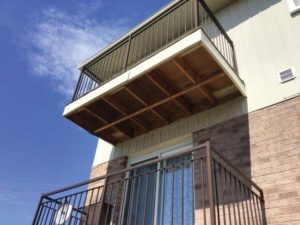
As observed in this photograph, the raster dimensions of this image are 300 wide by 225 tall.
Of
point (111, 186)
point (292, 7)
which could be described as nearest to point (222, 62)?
point (292, 7)

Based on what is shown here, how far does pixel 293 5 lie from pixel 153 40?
323cm

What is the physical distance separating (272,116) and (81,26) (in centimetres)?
621

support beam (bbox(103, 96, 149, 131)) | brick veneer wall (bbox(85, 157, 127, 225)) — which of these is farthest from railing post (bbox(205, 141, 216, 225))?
support beam (bbox(103, 96, 149, 131))

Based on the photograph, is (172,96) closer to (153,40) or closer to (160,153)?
(160,153)

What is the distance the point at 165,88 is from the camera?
17.3ft

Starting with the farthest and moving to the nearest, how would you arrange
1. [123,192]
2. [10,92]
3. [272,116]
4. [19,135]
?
[19,135] < [10,92] < [123,192] < [272,116]

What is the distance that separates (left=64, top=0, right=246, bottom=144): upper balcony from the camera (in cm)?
479

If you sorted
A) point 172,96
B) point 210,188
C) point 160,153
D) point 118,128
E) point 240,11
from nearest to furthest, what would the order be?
point 210,188 < point 172,96 < point 160,153 < point 118,128 < point 240,11

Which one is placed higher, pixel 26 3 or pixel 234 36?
pixel 26 3

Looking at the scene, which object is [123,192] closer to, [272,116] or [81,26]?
[272,116]

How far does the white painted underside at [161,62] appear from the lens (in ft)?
14.8

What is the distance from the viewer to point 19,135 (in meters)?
20.0

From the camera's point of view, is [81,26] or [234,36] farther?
[81,26]

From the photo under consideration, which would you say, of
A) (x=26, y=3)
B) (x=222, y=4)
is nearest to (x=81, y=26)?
(x=26, y=3)
